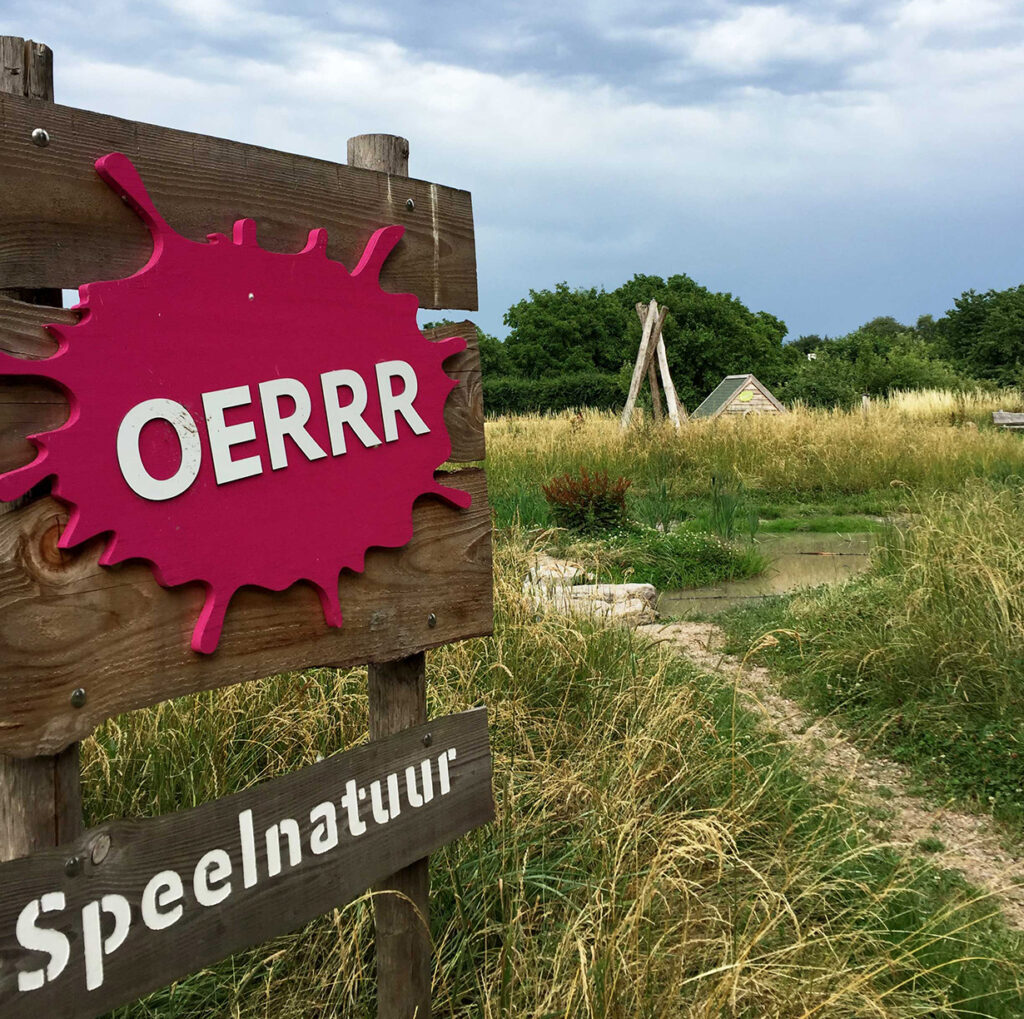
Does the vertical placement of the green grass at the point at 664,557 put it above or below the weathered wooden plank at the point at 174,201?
below

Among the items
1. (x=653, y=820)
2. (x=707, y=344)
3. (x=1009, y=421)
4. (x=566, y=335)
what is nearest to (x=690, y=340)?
(x=707, y=344)

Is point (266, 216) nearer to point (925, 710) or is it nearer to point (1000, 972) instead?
point (1000, 972)

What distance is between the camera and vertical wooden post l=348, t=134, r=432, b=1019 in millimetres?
1982

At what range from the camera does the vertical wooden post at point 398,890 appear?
6.50 feet

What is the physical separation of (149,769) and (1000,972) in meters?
2.33

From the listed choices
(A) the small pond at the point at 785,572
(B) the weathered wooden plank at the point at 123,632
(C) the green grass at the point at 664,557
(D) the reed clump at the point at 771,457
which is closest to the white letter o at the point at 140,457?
(B) the weathered wooden plank at the point at 123,632

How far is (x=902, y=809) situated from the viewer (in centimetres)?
367

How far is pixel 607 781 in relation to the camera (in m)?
2.79

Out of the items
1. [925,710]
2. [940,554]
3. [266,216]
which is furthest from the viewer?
[940,554]

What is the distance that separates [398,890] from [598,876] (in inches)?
24.0

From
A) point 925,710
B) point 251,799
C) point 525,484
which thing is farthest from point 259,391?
point 525,484

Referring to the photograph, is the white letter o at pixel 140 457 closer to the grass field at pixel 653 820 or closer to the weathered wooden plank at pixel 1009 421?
the grass field at pixel 653 820

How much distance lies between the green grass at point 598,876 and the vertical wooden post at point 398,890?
11 centimetres

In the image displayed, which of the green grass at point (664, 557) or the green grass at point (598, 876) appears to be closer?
the green grass at point (598, 876)
